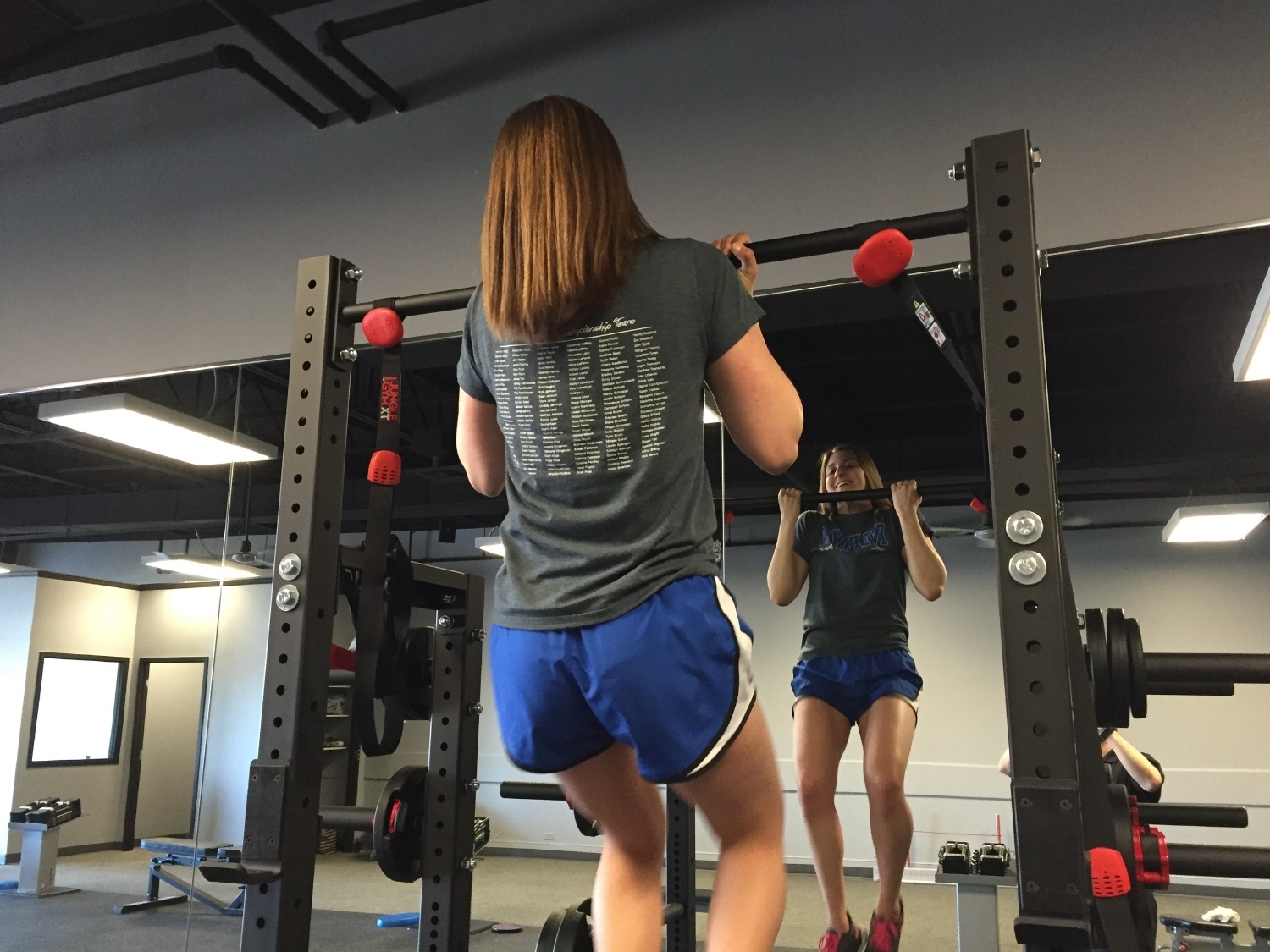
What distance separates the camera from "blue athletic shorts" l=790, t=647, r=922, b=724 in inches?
87.8

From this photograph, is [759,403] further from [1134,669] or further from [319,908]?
[319,908]

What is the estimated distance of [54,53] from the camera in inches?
128

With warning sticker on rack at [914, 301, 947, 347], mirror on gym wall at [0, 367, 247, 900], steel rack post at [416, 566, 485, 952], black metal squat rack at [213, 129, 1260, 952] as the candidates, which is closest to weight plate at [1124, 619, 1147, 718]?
black metal squat rack at [213, 129, 1260, 952]

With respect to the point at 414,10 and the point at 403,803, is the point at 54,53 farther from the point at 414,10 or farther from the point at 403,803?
the point at 403,803

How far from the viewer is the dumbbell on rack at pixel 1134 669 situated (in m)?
1.41

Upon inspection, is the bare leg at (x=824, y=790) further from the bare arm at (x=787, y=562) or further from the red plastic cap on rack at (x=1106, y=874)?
the red plastic cap on rack at (x=1106, y=874)

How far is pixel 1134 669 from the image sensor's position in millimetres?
1404

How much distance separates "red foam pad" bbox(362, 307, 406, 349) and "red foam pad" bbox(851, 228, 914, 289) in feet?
3.00

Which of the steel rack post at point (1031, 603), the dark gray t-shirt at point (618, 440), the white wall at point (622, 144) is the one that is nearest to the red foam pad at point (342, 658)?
the dark gray t-shirt at point (618, 440)

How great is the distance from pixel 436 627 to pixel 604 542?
1.29 meters

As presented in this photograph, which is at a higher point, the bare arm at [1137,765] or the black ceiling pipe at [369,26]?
the black ceiling pipe at [369,26]

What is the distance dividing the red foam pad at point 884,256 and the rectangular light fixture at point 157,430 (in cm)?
269

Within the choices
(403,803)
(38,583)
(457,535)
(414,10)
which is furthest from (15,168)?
(403,803)

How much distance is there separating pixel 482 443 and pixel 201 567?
2.41 meters
